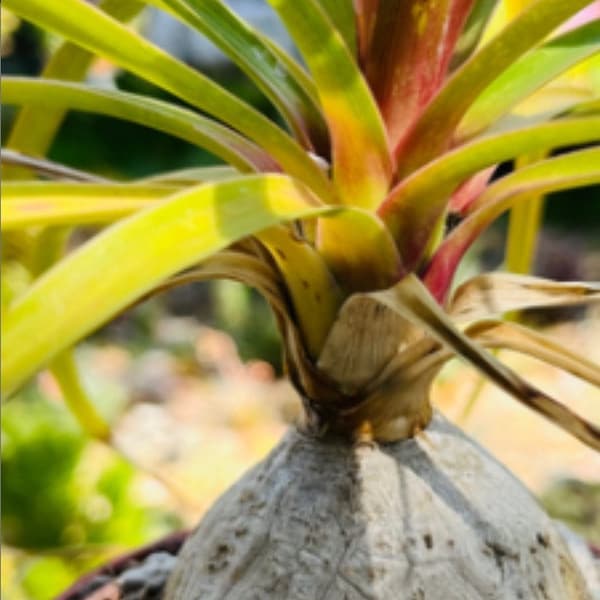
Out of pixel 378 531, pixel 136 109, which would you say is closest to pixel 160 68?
pixel 136 109

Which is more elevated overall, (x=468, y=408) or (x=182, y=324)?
(x=468, y=408)

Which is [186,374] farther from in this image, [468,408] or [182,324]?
[468,408]

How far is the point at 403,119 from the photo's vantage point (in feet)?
1.76

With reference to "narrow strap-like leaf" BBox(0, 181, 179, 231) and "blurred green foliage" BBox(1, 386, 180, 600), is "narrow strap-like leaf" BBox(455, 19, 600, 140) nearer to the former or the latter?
"narrow strap-like leaf" BBox(0, 181, 179, 231)

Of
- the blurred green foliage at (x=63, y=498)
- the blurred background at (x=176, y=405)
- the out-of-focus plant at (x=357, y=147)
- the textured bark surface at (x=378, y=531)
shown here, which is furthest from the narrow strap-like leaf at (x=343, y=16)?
the blurred green foliage at (x=63, y=498)

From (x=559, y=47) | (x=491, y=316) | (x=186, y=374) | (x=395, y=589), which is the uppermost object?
(x=559, y=47)

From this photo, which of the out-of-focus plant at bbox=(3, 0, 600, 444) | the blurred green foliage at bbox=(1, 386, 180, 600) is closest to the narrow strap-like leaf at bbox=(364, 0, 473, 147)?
the out-of-focus plant at bbox=(3, 0, 600, 444)

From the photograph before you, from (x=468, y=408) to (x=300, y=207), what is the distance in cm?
43

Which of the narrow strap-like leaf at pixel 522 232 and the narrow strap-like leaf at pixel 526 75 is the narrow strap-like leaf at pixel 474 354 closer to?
the narrow strap-like leaf at pixel 526 75

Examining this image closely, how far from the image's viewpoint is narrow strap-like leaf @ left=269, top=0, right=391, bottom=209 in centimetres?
45

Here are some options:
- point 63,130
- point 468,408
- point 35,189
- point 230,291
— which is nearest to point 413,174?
point 35,189

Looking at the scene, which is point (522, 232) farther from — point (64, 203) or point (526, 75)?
point (64, 203)

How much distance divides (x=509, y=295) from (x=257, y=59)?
0.55 feet

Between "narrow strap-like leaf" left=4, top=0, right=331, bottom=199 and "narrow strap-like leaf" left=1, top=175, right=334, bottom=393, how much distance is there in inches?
4.7
